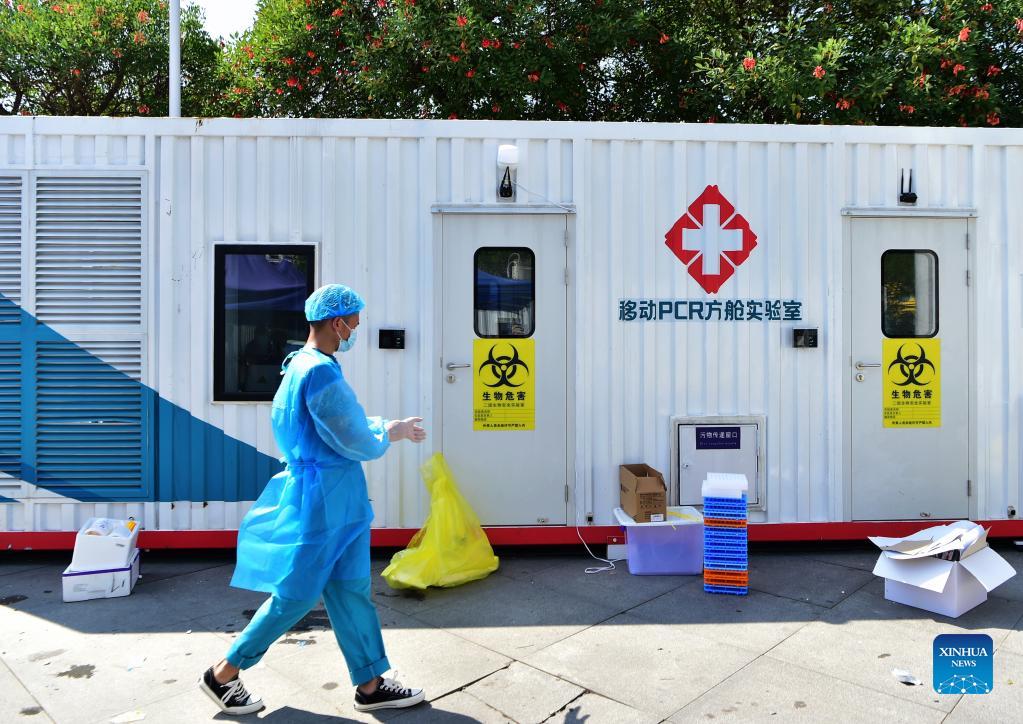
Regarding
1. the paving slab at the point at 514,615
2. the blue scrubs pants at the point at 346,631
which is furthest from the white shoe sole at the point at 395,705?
the paving slab at the point at 514,615

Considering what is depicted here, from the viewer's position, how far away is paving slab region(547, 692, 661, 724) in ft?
10.00

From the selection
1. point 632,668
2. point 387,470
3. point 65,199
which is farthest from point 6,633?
point 632,668

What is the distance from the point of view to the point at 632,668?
3525 millimetres

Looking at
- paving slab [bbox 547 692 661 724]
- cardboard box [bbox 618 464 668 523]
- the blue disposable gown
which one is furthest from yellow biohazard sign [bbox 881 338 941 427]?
the blue disposable gown

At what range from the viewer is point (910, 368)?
5.36 m

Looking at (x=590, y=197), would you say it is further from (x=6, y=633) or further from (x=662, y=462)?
(x=6, y=633)

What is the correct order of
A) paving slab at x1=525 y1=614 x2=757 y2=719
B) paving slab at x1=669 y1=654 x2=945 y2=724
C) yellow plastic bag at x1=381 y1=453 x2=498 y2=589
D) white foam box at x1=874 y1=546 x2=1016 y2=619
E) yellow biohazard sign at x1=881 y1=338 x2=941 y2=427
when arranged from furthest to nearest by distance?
yellow biohazard sign at x1=881 y1=338 x2=941 y2=427 < yellow plastic bag at x1=381 y1=453 x2=498 y2=589 < white foam box at x1=874 y1=546 x2=1016 y2=619 < paving slab at x1=525 y1=614 x2=757 y2=719 < paving slab at x1=669 y1=654 x2=945 y2=724

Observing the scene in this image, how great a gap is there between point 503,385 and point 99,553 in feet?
8.69

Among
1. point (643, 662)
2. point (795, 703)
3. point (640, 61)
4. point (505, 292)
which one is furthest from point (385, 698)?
point (640, 61)

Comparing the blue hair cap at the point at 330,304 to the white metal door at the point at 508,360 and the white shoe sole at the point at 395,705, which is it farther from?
the white metal door at the point at 508,360

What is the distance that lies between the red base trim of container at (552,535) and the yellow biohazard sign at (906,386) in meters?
0.73

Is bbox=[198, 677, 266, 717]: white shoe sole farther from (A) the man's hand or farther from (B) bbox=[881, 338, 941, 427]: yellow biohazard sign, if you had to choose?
(B) bbox=[881, 338, 941, 427]: yellow biohazard sign

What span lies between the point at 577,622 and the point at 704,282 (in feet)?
8.09

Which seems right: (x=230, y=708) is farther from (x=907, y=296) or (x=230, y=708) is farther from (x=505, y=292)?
(x=907, y=296)
